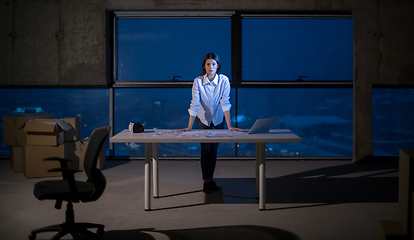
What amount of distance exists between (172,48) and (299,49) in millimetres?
8284

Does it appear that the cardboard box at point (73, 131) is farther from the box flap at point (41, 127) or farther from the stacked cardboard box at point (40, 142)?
the box flap at point (41, 127)

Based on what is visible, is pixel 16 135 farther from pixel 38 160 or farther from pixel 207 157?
pixel 207 157

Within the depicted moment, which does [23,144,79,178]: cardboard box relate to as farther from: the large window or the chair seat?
the large window

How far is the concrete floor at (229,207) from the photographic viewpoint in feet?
9.18

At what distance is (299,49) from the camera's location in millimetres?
23266

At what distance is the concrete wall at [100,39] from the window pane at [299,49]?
16.3 m

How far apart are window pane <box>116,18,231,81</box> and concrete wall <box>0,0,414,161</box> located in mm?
14102

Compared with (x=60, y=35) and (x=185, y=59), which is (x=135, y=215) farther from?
(x=185, y=59)

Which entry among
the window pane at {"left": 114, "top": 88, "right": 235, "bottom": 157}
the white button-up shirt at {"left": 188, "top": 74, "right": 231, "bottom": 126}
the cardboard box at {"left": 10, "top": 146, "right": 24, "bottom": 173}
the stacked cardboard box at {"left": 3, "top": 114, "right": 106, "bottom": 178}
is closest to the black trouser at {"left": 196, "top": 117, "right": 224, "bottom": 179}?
the white button-up shirt at {"left": 188, "top": 74, "right": 231, "bottom": 126}

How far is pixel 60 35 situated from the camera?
18.9ft

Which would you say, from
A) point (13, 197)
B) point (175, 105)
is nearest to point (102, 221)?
point (13, 197)

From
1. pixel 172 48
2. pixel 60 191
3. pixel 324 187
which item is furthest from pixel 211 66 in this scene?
pixel 172 48

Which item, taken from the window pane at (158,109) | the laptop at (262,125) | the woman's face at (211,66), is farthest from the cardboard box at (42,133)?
the window pane at (158,109)

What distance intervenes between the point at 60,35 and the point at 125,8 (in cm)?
109
